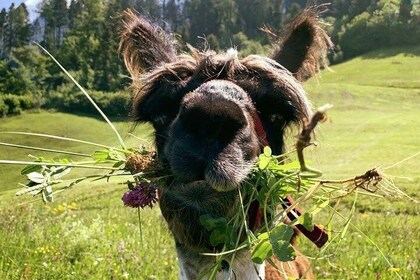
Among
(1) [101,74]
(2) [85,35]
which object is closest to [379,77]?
(1) [101,74]

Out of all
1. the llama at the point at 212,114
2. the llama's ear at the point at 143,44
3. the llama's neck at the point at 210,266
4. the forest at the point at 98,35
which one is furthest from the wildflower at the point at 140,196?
the forest at the point at 98,35

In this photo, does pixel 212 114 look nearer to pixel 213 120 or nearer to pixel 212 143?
pixel 213 120

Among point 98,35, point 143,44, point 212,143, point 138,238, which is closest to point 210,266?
point 212,143

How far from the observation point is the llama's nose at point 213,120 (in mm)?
2529

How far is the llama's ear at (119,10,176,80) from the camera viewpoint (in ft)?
13.7

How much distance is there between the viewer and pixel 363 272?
5520 mm

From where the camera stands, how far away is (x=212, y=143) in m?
2.51

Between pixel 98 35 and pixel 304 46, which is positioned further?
pixel 98 35

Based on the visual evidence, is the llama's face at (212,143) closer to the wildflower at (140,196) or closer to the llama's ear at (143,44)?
the wildflower at (140,196)

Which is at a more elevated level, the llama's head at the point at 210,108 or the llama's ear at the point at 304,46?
the llama's ear at the point at 304,46

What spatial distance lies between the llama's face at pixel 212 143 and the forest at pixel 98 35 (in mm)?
56082

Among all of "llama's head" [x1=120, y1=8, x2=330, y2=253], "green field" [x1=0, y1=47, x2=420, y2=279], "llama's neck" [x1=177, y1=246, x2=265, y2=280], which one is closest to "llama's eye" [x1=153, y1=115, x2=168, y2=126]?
"llama's head" [x1=120, y1=8, x2=330, y2=253]

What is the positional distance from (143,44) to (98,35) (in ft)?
364

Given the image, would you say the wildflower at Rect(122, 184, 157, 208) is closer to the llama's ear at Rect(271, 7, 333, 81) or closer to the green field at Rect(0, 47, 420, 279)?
the green field at Rect(0, 47, 420, 279)
